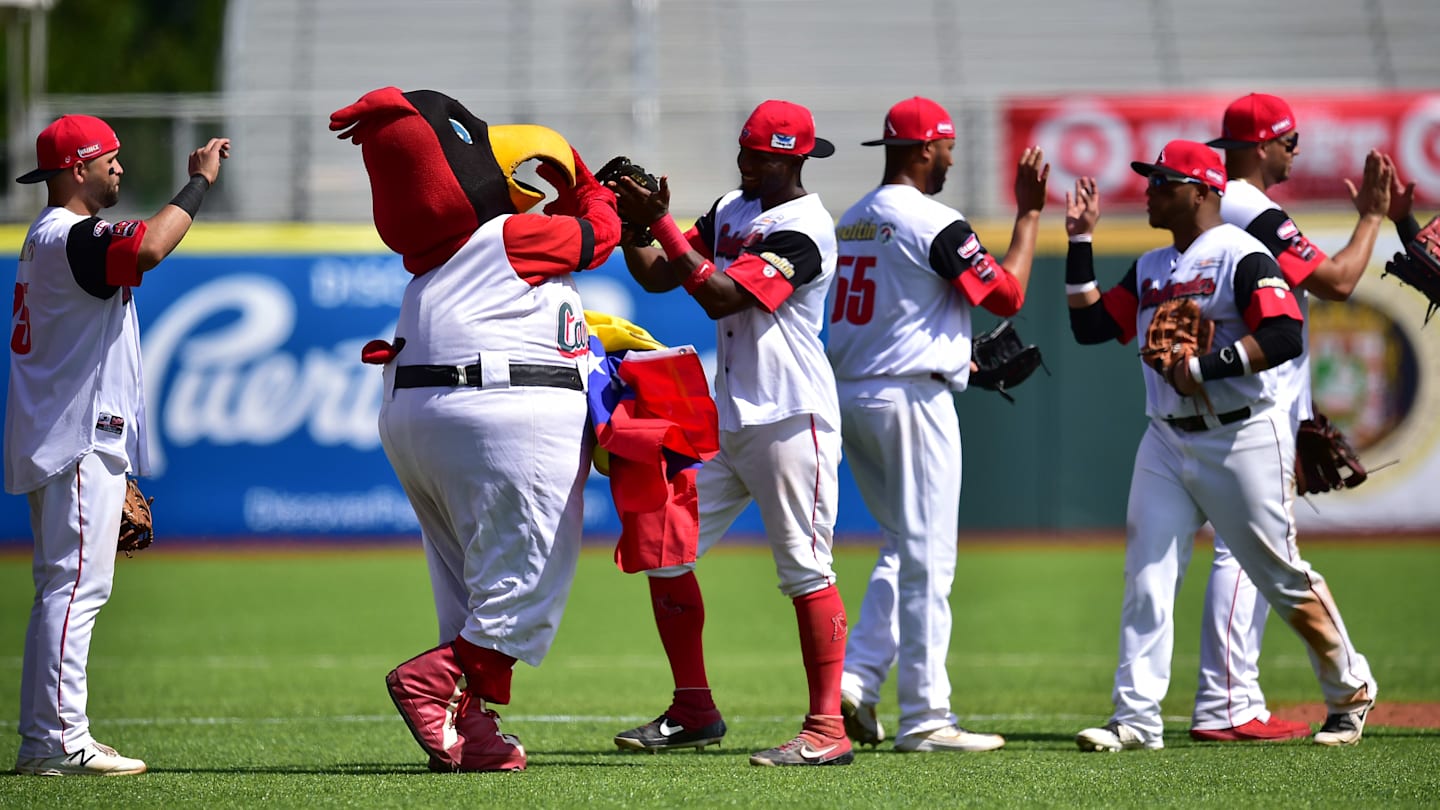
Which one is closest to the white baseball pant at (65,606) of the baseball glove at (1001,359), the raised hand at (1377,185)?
the baseball glove at (1001,359)

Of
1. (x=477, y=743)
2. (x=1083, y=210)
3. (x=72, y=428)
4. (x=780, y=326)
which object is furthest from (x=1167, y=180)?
(x=72, y=428)

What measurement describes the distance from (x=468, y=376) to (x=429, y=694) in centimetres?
104

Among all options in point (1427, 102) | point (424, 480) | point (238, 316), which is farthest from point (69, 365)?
point (1427, 102)

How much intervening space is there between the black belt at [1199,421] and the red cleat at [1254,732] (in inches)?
50.4

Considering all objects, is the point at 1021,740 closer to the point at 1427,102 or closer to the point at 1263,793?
the point at 1263,793

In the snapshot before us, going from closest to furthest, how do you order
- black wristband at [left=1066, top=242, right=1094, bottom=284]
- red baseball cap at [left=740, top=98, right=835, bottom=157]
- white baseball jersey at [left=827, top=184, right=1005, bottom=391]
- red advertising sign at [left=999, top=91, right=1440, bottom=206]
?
1. red baseball cap at [left=740, top=98, right=835, bottom=157]
2. white baseball jersey at [left=827, top=184, right=1005, bottom=391]
3. black wristband at [left=1066, top=242, right=1094, bottom=284]
4. red advertising sign at [left=999, top=91, right=1440, bottom=206]

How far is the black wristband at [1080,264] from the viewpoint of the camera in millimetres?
6730

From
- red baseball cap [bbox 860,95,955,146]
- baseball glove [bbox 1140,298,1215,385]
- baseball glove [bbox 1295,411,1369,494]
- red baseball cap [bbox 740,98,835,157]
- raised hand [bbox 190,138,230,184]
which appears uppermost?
red baseball cap [bbox 860,95,955,146]

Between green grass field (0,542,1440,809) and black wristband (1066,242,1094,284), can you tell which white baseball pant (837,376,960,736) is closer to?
green grass field (0,542,1440,809)

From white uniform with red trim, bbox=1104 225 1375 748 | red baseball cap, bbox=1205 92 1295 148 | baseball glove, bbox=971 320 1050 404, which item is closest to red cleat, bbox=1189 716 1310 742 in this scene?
white uniform with red trim, bbox=1104 225 1375 748

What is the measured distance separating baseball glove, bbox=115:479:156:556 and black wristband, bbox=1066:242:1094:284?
372 cm

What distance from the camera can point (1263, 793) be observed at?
5070 mm

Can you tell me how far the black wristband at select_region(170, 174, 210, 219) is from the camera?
561cm

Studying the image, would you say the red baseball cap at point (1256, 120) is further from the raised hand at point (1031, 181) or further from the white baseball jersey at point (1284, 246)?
the raised hand at point (1031, 181)
